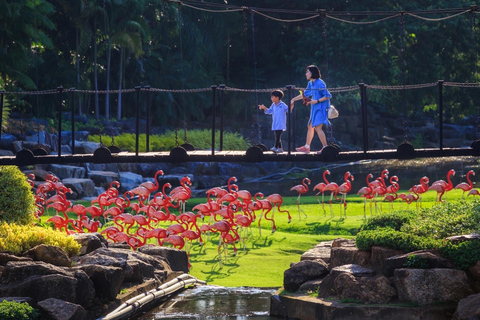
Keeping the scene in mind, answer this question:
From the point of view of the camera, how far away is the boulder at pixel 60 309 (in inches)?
400

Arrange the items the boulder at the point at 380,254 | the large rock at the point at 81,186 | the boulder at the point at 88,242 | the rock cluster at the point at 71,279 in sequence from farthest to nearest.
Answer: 1. the large rock at the point at 81,186
2. the boulder at the point at 88,242
3. the boulder at the point at 380,254
4. the rock cluster at the point at 71,279

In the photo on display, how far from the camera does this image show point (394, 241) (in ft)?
37.1

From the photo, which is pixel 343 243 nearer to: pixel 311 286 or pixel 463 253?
pixel 311 286

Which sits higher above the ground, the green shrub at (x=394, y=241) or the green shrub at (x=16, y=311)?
the green shrub at (x=394, y=241)

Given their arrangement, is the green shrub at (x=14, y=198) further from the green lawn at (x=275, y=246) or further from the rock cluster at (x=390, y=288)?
the rock cluster at (x=390, y=288)

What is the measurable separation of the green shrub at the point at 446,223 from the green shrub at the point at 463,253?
750 millimetres

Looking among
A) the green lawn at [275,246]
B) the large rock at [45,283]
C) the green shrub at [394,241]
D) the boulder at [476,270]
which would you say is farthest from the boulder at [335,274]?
the large rock at [45,283]

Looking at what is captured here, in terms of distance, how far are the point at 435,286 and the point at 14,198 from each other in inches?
316

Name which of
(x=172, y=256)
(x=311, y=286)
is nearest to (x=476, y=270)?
(x=311, y=286)

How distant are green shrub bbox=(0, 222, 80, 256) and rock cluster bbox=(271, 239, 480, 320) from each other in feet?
12.1

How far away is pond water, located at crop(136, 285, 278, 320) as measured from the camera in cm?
1153

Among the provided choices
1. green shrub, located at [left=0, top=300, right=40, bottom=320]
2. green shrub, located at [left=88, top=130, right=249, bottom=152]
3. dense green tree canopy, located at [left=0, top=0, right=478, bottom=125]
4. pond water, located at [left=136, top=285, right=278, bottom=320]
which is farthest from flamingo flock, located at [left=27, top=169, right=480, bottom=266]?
dense green tree canopy, located at [left=0, top=0, right=478, bottom=125]

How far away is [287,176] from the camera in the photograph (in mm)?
33250

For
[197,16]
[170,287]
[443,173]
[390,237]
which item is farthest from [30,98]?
[390,237]
